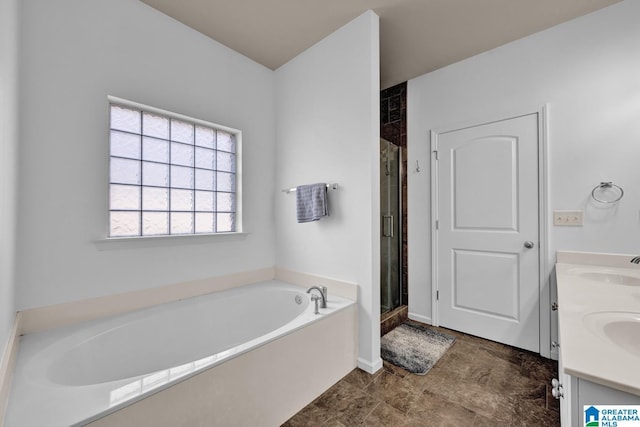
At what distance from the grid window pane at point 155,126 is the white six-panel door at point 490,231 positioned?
238 cm

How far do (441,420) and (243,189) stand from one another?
2.15 metres

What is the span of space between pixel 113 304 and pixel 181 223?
2.20 feet

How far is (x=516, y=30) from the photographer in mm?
2129

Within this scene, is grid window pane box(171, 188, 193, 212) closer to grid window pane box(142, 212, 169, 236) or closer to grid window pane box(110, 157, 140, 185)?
grid window pane box(142, 212, 169, 236)

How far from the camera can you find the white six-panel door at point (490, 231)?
2.18 metres

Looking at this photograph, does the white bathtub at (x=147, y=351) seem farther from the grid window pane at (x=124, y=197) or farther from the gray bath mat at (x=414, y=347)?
the grid window pane at (x=124, y=197)

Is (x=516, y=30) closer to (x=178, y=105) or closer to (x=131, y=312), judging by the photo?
(x=178, y=105)

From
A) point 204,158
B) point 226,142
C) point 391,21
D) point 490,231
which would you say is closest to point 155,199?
point 204,158

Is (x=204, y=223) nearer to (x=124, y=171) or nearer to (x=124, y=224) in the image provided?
(x=124, y=224)

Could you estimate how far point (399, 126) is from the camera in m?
2.94

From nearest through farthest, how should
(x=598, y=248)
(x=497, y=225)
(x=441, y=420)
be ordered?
1. (x=441, y=420)
2. (x=598, y=248)
3. (x=497, y=225)

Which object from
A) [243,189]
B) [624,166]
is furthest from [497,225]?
[243,189]

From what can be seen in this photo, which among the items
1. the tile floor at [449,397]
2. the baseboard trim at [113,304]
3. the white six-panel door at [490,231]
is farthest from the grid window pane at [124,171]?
the white six-panel door at [490,231]

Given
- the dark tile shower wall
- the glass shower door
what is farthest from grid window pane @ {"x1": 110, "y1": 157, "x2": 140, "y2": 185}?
the dark tile shower wall
